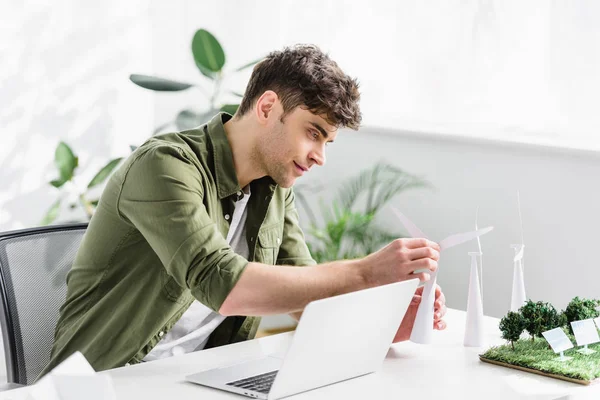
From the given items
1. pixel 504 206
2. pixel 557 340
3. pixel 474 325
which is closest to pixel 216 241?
pixel 474 325

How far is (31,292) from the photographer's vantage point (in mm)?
1914

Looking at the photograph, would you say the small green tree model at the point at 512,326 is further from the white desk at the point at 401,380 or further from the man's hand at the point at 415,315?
the man's hand at the point at 415,315

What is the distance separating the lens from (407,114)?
3625 mm

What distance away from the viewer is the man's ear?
1.96 meters

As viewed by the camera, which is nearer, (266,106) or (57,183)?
(266,106)

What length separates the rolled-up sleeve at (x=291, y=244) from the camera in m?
2.23

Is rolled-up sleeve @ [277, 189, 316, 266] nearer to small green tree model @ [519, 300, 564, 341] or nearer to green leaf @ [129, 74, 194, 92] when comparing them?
small green tree model @ [519, 300, 564, 341]

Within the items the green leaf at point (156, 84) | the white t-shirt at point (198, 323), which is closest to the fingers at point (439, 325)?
the white t-shirt at point (198, 323)

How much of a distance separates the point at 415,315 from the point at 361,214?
6.01 ft

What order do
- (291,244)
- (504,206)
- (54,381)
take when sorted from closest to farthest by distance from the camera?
(54,381), (291,244), (504,206)

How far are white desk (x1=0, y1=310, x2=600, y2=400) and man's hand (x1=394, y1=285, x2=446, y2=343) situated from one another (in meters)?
0.04

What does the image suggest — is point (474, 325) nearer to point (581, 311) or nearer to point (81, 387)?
point (581, 311)

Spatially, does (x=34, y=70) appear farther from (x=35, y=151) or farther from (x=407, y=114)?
(x=407, y=114)

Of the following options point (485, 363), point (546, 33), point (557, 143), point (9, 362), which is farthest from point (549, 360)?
point (546, 33)
